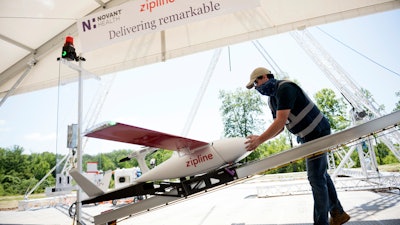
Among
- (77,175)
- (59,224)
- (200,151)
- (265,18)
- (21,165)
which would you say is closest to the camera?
(200,151)

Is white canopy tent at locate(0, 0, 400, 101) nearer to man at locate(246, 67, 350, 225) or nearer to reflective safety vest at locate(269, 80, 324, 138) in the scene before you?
man at locate(246, 67, 350, 225)

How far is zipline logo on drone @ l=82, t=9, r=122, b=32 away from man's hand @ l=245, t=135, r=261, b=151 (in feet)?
8.88

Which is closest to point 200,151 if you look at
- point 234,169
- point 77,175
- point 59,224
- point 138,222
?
point 234,169

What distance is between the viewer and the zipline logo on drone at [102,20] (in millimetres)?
3271

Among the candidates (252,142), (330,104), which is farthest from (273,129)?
(330,104)

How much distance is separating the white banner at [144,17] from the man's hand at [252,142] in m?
1.87

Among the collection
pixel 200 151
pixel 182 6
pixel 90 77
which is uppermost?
pixel 182 6

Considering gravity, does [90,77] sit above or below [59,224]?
above

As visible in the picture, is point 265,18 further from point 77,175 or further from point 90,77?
point 77,175

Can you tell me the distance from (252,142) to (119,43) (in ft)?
11.9

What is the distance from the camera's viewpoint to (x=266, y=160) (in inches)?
71.0

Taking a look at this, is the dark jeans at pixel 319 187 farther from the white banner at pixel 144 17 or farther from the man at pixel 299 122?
the white banner at pixel 144 17

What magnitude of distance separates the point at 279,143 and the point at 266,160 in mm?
23447

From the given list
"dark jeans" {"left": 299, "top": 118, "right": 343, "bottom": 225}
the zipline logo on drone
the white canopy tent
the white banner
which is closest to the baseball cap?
"dark jeans" {"left": 299, "top": 118, "right": 343, "bottom": 225}
